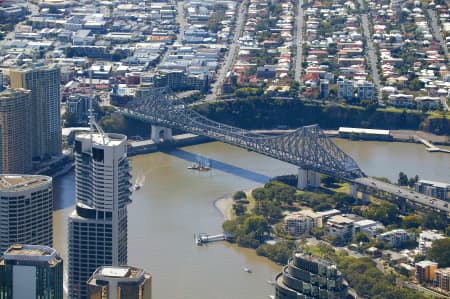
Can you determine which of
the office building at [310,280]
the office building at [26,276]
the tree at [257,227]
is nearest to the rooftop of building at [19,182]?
the office building at [26,276]

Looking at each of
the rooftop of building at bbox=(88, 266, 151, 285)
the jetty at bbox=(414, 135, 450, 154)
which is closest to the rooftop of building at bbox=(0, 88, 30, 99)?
the jetty at bbox=(414, 135, 450, 154)

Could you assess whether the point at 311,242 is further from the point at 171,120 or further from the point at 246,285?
the point at 171,120

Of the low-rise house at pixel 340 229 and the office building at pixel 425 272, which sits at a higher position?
the low-rise house at pixel 340 229

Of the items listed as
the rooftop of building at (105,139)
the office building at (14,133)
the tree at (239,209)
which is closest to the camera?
the rooftop of building at (105,139)

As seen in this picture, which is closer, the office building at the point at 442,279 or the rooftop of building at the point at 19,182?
the rooftop of building at the point at 19,182

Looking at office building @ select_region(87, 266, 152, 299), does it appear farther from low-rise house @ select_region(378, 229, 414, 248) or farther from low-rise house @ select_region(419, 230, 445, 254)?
low-rise house @ select_region(378, 229, 414, 248)

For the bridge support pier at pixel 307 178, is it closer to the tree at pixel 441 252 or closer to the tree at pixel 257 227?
the tree at pixel 257 227
